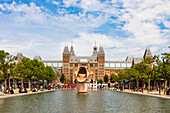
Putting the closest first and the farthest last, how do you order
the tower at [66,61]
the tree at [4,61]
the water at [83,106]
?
the water at [83,106] → the tree at [4,61] → the tower at [66,61]

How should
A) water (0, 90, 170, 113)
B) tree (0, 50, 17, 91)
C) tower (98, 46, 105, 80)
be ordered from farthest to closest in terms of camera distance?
tower (98, 46, 105, 80), tree (0, 50, 17, 91), water (0, 90, 170, 113)

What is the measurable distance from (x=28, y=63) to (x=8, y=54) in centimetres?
1690

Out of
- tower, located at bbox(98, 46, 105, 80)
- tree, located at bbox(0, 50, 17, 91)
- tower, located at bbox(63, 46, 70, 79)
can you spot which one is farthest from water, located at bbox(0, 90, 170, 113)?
tower, located at bbox(98, 46, 105, 80)

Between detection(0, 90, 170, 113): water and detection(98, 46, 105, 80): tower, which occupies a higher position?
detection(98, 46, 105, 80): tower

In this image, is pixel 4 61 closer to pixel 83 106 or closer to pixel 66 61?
pixel 83 106

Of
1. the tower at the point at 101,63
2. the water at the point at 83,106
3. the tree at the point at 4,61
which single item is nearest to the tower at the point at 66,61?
the tower at the point at 101,63

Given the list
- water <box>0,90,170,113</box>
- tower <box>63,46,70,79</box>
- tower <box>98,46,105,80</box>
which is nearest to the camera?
water <box>0,90,170,113</box>

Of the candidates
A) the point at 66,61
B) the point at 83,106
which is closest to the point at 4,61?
the point at 83,106

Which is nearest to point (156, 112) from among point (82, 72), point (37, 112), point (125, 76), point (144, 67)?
point (37, 112)

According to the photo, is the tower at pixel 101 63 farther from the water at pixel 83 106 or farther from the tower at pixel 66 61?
the water at pixel 83 106

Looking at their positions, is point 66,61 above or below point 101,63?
above

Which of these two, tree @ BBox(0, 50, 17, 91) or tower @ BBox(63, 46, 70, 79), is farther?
tower @ BBox(63, 46, 70, 79)

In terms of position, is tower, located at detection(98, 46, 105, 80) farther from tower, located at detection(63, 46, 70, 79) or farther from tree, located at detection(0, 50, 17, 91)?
tree, located at detection(0, 50, 17, 91)

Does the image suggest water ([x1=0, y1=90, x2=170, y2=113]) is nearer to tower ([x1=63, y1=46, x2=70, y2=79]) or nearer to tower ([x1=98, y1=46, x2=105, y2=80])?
tower ([x1=63, y1=46, x2=70, y2=79])
